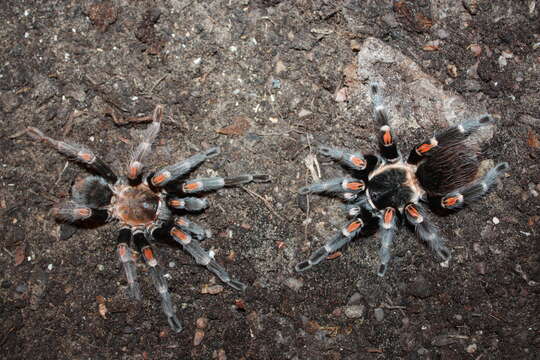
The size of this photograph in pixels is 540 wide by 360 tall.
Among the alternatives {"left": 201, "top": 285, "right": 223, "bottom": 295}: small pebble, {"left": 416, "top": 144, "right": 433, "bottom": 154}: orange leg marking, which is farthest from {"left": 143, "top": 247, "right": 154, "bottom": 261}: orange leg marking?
{"left": 416, "top": 144, "right": 433, "bottom": 154}: orange leg marking

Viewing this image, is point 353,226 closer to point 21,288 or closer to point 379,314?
point 379,314

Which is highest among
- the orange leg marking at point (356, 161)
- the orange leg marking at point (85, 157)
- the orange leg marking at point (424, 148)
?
the orange leg marking at point (85, 157)

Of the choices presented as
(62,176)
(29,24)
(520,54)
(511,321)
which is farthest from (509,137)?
(29,24)

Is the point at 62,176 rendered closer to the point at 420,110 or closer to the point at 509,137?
the point at 420,110

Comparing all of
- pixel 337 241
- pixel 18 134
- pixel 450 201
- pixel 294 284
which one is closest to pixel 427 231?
pixel 450 201

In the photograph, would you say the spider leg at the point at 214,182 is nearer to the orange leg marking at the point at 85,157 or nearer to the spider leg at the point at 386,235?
the orange leg marking at the point at 85,157

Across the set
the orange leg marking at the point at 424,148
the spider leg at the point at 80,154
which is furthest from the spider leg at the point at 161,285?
the orange leg marking at the point at 424,148

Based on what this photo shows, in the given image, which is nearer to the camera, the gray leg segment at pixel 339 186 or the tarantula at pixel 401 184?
the tarantula at pixel 401 184
